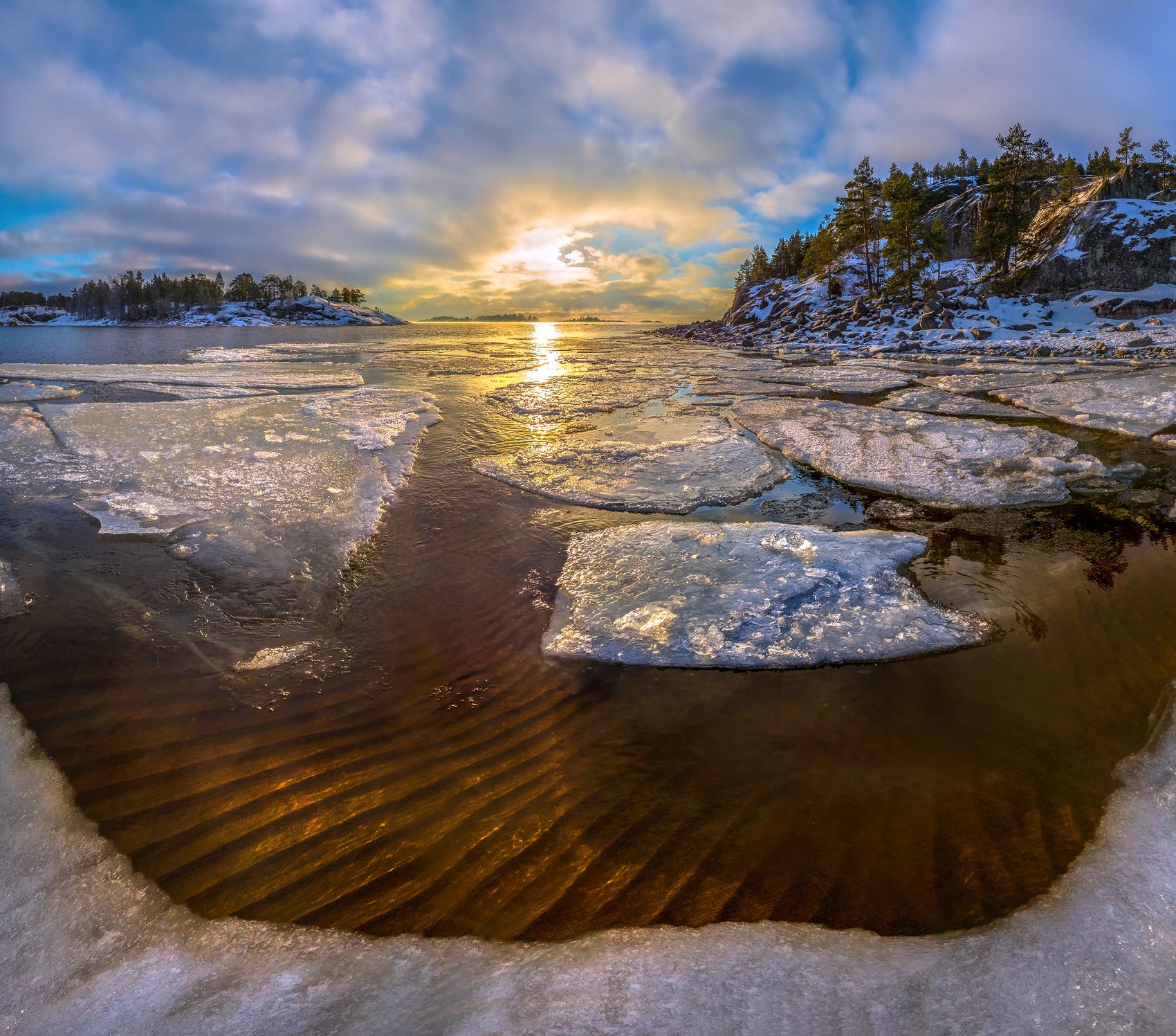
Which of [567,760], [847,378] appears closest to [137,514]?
[567,760]

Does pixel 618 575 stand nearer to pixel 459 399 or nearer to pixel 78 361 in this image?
pixel 459 399

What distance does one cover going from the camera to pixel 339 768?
343cm

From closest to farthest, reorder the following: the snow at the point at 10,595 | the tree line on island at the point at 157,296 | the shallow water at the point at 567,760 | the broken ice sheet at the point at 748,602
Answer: the shallow water at the point at 567,760, the broken ice sheet at the point at 748,602, the snow at the point at 10,595, the tree line on island at the point at 157,296

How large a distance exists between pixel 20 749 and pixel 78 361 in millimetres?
38664

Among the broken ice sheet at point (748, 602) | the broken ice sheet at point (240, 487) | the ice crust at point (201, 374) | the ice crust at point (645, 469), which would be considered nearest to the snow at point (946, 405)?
the ice crust at point (645, 469)

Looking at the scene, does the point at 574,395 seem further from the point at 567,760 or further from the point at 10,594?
the point at 567,760

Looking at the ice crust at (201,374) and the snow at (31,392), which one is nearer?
the snow at (31,392)

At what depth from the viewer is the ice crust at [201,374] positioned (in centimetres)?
2044

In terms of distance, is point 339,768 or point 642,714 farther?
point 642,714

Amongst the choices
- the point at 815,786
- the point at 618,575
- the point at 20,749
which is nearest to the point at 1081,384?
the point at 618,575

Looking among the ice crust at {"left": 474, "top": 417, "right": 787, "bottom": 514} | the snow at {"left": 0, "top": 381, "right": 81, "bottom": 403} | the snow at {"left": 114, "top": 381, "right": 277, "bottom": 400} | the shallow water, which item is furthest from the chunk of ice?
the snow at {"left": 0, "top": 381, "right": 81, "bottom": 403}

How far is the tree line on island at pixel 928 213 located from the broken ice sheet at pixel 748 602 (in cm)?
4949

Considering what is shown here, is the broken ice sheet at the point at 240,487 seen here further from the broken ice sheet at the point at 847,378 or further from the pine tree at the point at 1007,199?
the pine tree at the point at 1007,199

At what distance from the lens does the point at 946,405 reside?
14945 millimetres
